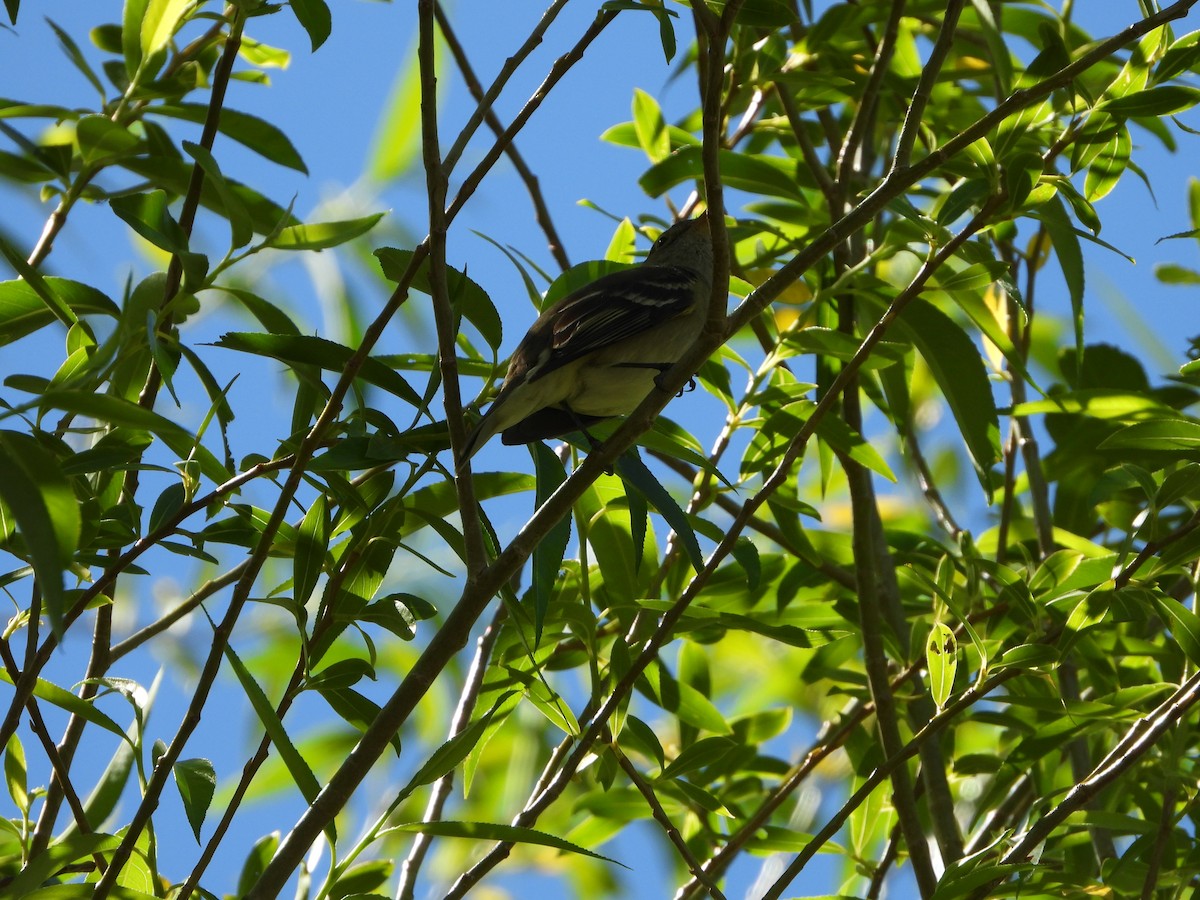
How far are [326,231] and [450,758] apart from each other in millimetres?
1135

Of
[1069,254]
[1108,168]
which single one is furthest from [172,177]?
[1108,168]

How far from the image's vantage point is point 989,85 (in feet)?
16.0

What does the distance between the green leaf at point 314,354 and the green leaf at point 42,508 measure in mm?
767

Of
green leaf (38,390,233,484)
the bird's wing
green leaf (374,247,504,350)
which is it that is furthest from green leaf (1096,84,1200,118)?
green leaf (38,390,233,484)

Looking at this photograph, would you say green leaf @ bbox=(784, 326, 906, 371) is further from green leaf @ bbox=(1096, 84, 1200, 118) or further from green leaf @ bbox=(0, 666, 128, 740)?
green leaf @ bbox=(0, 666, 128, 740)

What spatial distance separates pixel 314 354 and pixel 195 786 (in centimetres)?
91

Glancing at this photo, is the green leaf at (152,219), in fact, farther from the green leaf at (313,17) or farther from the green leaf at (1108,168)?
the green leaf at (1108,168)

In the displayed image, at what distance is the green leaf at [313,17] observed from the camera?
284 cm

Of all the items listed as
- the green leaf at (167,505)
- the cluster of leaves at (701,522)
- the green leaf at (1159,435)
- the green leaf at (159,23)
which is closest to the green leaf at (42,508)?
the cluster of leaves at (701,522)

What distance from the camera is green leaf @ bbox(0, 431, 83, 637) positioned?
1584mm

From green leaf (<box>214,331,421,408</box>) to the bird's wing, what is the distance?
95 cm

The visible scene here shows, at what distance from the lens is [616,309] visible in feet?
14.3

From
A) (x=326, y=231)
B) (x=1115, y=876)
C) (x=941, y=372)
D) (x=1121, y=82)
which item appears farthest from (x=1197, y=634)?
(x=326, y=231)

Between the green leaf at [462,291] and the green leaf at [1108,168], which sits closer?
the green leaf at [462,291]
